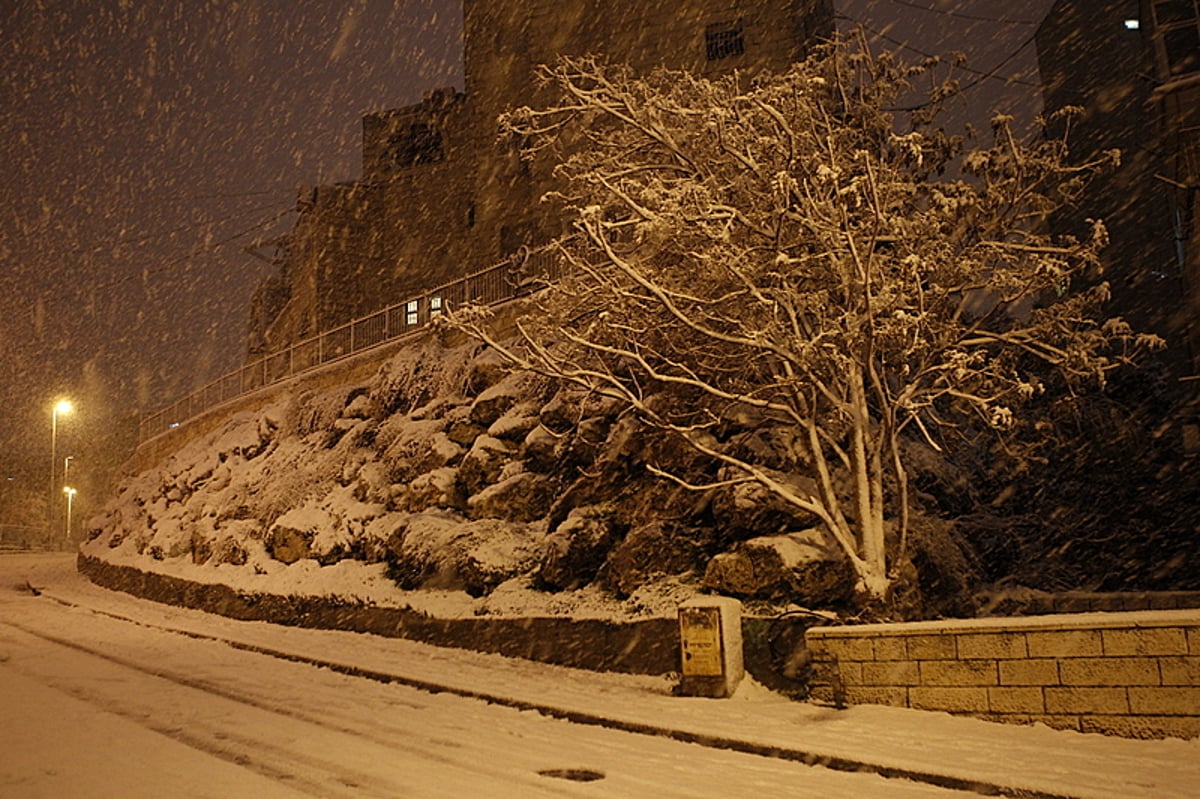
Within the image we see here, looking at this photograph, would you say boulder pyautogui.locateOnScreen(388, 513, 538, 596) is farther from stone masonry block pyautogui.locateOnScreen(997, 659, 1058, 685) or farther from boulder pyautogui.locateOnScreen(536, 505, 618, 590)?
stone masonry block pyautogui.locateOnScreen(997, 659, 1058, 685)

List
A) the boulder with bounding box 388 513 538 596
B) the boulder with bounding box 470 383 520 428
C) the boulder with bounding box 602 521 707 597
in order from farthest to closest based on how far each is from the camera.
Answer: the boulder with bounding box 470 383 520 428
the boulder with bounding box 388 513 538 596
the boulder with bounding box 602 521 707 597

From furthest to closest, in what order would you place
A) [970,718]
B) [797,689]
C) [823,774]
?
[797,689] → [970,718] → [823,774]

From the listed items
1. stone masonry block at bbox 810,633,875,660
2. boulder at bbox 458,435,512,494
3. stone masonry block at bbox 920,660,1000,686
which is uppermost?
boulder at bbox 458,435,512,494

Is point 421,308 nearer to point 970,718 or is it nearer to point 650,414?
point 650,414

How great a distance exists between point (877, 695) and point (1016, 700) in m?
1.47

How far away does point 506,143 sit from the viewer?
3266cm

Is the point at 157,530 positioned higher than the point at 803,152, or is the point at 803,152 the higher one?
the point at 803,152

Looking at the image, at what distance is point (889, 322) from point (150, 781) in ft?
29.9

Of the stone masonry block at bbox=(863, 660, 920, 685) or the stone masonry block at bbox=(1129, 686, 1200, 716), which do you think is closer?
the stone masonry block at bbox=(1129, 686, 1200, 716)

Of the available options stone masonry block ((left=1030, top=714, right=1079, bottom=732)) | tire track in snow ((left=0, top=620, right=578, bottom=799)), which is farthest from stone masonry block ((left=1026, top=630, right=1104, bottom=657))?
tire track in snow ((left=0, top=620, right=578, bottom=799))

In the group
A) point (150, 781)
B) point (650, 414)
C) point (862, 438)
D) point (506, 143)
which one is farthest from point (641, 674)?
point (506, 143)

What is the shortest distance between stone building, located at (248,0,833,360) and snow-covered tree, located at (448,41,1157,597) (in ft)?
53.0

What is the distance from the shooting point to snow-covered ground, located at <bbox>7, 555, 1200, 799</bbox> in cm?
673

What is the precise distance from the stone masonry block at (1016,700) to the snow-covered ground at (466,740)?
0.68 ft
